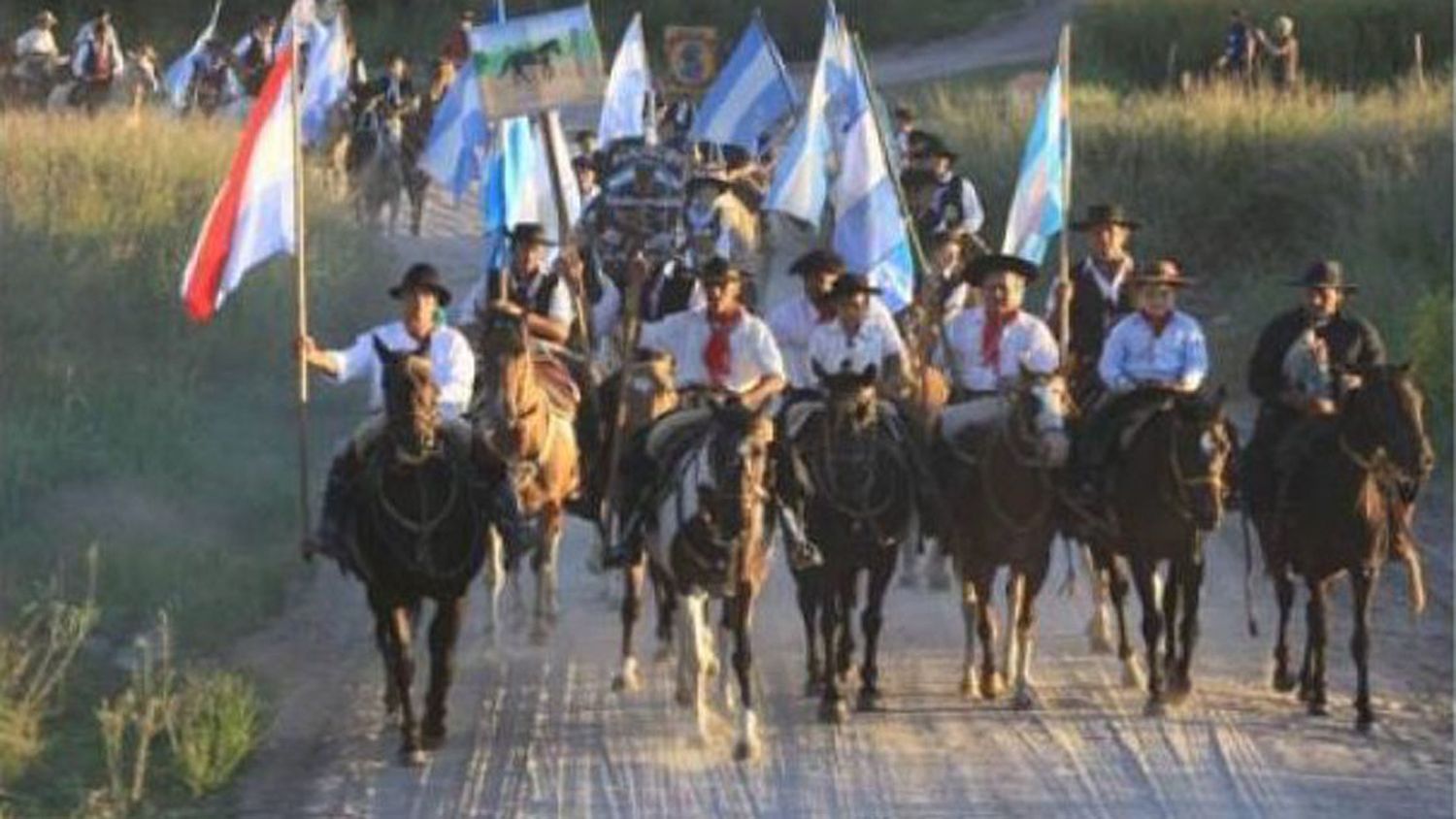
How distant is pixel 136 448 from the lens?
2262 cm

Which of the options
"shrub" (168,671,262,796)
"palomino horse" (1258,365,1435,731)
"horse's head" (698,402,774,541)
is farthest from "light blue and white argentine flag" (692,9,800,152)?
"shrub" (168,671,262,796)

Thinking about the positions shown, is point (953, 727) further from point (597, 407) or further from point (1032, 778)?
point (597, 407)

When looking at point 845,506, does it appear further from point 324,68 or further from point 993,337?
point 324,68

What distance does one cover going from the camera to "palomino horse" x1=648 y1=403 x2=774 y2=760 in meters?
14.9

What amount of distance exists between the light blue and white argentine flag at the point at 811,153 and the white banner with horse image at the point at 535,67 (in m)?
2.21

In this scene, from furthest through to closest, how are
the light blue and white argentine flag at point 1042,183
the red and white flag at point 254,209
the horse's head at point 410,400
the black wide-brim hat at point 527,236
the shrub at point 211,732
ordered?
the light blue and white argentine flag at point 1042,183 < the black wide-brim hat at point 527,236 < the red and white flag at point 254,209 < the horse's head at point 410,400 < the shrub at point 211,732

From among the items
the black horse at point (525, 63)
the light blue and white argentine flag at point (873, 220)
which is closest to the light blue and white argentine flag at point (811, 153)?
the light blue and white argentine flag at point (873, 220)

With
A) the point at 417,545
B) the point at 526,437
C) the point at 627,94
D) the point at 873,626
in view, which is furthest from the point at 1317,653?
the point at 627,94

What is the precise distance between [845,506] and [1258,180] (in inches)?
693

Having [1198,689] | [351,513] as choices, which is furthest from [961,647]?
[351,513]

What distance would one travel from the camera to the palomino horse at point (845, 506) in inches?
629

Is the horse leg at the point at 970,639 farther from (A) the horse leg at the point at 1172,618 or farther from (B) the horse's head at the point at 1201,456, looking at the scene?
(B) the horse's head at the point at 1201,456

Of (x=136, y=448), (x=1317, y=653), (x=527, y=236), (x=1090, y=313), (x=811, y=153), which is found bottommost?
(x=1317, y=653)

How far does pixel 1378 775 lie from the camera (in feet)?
49.1
